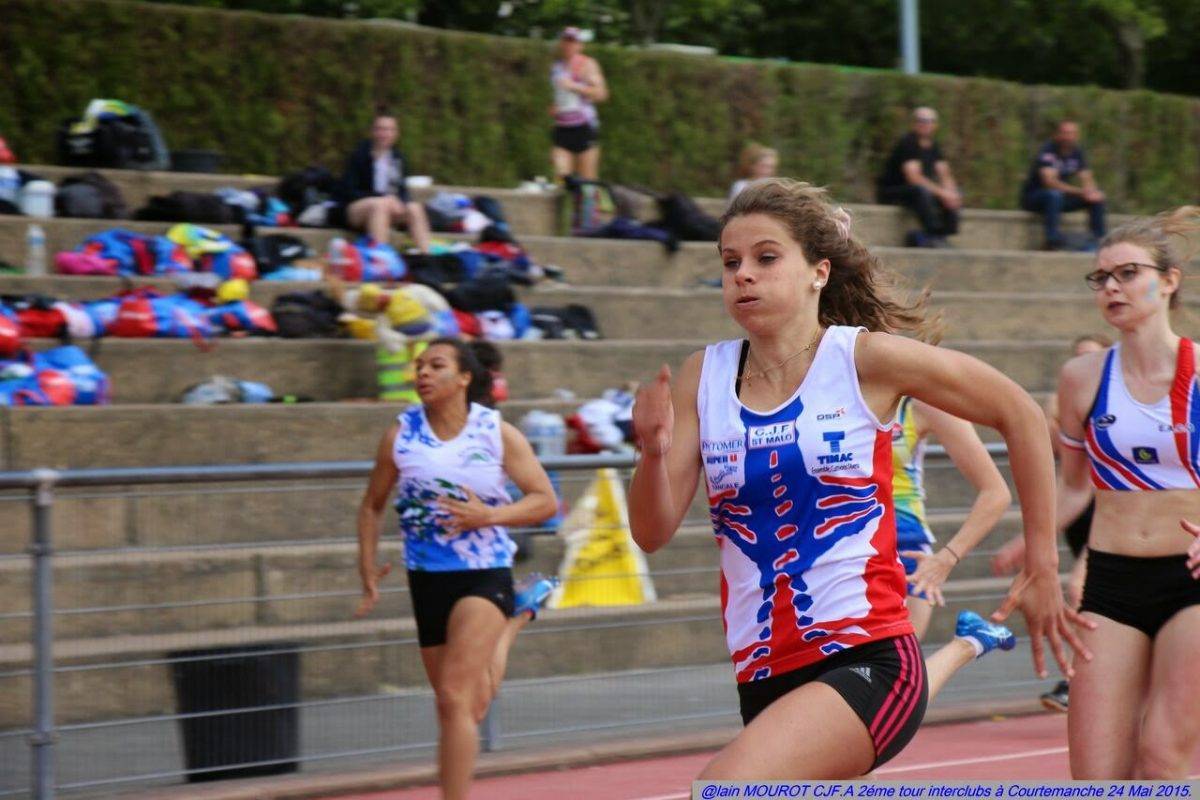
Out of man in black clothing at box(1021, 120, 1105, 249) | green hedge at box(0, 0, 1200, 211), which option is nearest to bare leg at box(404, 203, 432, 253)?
green hedge at box(0, 0, 1200, 211)

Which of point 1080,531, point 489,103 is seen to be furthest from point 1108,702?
point 489,103

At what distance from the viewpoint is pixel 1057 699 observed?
10.0 meters

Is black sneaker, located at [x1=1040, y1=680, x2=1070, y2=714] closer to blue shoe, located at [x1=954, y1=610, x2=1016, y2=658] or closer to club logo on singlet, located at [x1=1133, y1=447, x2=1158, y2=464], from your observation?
blue shoe, located at [x1=954, y1=610, x2=1016, y2=658]

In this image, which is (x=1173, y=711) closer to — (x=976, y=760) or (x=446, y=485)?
(x=446, y=485)

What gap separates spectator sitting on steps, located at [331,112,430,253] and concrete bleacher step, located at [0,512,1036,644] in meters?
5.67

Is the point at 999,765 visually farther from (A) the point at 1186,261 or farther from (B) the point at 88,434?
(B) the point at 88,434

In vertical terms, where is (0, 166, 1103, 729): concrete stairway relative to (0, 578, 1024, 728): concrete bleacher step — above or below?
above

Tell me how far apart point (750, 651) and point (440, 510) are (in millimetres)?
3405

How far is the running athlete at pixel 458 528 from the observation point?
7.35m

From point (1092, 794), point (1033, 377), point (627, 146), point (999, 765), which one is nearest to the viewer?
point (1092, 794)

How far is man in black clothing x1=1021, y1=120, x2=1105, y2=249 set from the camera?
19922 mm

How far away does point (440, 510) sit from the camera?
7602 mm

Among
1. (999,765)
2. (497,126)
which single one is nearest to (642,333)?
(497,126)

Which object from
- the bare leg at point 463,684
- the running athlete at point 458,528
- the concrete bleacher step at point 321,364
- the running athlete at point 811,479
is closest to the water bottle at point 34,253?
the concrete bleacher step at point 321,364
